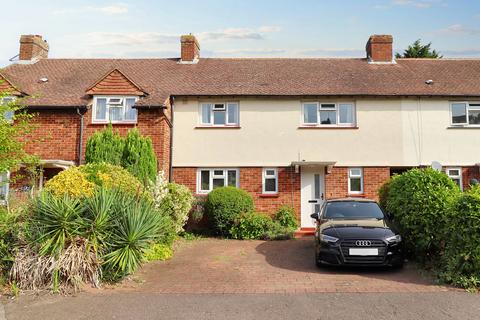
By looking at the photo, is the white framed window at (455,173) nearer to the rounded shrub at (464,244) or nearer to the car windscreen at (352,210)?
the car windscreen at (352,210)

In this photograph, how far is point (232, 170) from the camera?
15.7 meters

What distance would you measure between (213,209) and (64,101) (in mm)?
6927

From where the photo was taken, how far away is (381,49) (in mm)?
18781

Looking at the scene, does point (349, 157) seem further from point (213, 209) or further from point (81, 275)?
point (81, 275)

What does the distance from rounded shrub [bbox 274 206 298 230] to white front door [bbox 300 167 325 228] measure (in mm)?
578

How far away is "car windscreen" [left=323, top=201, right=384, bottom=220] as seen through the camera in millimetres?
9516

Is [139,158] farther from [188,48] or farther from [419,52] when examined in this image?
[419,52]

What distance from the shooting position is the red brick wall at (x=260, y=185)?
50.0 feet

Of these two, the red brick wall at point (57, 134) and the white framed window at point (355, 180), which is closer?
the red brick wall at point (57, 134)

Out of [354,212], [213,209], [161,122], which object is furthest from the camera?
[161,122]

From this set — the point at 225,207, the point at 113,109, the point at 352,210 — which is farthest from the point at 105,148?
the point at 352,210

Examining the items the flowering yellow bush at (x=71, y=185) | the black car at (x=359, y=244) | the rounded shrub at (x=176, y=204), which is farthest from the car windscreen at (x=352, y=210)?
the flowering yellow bush at (x=71, y=185)

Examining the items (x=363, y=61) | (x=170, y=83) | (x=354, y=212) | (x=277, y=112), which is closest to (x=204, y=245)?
(x=354, y=212)

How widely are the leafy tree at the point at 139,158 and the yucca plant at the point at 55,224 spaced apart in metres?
4.99
